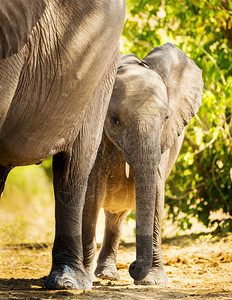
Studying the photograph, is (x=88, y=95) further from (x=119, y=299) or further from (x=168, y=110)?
(x=168, y=110)

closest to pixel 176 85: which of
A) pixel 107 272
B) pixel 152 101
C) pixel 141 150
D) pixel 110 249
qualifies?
pixel 152 101

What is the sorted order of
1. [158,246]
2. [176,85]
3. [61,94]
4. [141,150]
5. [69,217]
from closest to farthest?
1. [61,94]
2. [69,217]
3. [141,150]
4. [158,246]
5. [176,85]

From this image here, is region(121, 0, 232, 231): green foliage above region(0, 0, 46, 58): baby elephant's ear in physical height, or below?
below

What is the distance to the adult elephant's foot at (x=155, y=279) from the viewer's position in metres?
4.95

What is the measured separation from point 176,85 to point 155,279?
1.62 metres

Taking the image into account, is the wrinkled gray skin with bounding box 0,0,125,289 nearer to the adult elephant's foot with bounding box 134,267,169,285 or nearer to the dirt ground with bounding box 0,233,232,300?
the dirt ground with bounding box 0,233,232,300

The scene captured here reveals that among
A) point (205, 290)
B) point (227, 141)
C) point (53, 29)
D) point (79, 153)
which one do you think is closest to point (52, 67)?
point (53, 29)

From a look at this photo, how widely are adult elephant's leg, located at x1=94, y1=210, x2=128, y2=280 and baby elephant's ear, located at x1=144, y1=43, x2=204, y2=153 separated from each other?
1072mm

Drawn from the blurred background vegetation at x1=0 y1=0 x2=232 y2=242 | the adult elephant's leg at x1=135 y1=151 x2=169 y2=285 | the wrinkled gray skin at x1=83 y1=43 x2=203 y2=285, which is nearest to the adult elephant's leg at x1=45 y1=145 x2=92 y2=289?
the wrinkled gray skin at x1=83 y1=43 x2=203 y2=285

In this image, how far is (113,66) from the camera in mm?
4406

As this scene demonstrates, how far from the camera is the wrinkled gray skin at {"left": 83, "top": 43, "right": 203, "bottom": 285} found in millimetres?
4508

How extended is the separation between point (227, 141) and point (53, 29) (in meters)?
4.42

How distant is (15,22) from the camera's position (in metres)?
2.89

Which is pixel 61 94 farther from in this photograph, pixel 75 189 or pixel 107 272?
pixel 107 272
